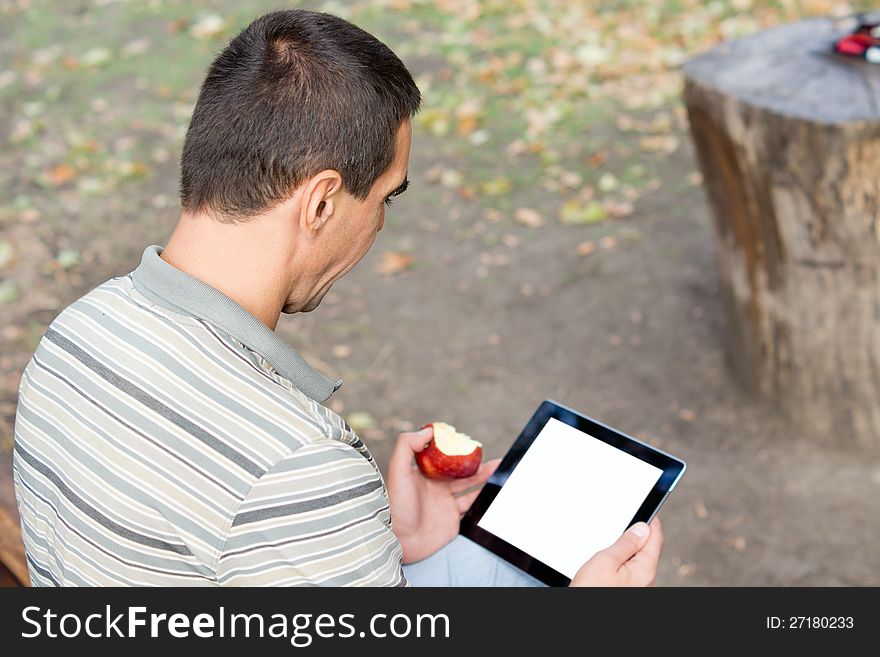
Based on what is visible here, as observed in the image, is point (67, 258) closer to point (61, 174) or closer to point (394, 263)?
point (61, 174)

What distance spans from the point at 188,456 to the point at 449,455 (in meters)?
0.81

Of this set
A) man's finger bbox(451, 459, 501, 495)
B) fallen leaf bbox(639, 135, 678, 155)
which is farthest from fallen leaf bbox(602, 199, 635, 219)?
man's finger bbox(451, 459, 501, 495)

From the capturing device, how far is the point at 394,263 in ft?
14.4

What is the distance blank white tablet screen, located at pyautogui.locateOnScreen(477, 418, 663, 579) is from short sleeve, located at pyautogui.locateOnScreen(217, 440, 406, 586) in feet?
2.18

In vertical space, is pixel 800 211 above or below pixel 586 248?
above

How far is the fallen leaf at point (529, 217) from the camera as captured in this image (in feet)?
14.7

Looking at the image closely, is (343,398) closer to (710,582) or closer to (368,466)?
→ (710,582)

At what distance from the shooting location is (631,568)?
1715 mm

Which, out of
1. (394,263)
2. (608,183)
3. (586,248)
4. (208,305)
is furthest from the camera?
(608,183)

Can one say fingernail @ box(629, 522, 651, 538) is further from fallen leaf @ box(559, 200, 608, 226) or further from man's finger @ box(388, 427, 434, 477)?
fallen leaf @ box(559, 200, 608, 226)

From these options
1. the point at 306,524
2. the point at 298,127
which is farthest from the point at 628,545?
the point at 298,127

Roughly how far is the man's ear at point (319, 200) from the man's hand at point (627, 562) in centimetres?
79

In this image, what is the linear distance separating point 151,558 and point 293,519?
23 cm

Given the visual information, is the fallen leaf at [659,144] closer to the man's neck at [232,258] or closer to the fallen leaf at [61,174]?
the fallen leaf at [61,174]
